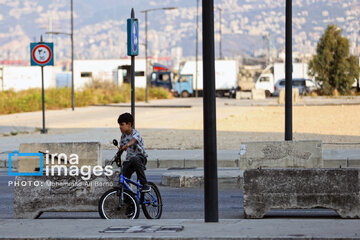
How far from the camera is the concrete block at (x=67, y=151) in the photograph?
13.1 metres

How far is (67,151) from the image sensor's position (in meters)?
13.1

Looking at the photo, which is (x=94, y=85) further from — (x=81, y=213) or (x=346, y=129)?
(x=81, y=213)

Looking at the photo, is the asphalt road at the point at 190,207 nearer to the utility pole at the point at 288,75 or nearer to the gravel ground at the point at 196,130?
the utility pole at the point at 288,75

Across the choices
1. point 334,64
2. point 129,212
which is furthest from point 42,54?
point 334,64

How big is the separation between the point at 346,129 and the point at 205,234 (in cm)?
2108

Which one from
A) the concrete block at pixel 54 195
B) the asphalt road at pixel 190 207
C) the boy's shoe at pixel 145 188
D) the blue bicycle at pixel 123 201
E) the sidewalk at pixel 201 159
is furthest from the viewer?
the sidewalk at pixel 201 159

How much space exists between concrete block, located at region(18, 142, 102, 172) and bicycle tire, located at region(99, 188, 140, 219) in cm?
299

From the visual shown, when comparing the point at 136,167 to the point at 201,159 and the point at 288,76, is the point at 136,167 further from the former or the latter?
the point at 201,159

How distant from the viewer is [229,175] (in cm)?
1480

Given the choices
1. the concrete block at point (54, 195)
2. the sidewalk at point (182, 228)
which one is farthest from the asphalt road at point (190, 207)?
the sidewalk at point (182, 228)

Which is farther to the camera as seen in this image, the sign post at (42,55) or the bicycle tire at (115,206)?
the sign post at (42,55)

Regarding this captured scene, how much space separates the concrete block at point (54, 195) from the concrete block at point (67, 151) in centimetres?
219

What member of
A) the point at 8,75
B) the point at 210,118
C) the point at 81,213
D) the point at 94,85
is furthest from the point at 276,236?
the point at 8,75

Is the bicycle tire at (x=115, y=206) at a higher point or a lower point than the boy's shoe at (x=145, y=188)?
lower
